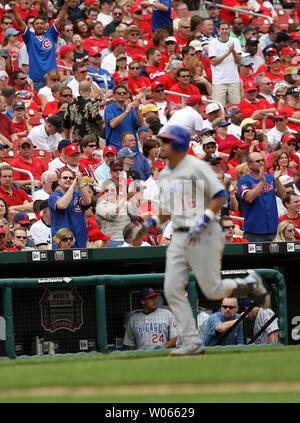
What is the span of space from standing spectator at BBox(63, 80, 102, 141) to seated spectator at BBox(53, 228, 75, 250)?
12.2ft

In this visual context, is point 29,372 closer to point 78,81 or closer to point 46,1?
point 78,81

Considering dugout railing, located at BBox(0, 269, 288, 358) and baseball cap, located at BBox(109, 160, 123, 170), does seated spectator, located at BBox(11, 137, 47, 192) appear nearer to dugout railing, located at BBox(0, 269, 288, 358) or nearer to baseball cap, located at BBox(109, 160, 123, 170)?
baseball cap, located at BBox(109, 160, 123, 170)

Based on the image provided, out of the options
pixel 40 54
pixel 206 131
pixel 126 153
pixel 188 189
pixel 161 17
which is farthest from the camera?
pixel 161 17

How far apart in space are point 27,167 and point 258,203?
363 cm

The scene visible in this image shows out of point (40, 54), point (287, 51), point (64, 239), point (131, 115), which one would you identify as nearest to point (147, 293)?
point (64, 239)

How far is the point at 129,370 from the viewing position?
7105 mm

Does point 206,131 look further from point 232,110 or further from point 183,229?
point 183,229

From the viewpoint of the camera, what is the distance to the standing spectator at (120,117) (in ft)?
47.7

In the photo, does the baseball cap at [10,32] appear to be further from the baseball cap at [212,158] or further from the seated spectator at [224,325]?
the seated spectator at [224,325]

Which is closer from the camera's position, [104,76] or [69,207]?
[69,207]

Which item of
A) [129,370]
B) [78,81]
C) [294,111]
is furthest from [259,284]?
[294,111]

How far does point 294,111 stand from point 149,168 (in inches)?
186

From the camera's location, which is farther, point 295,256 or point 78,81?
point 78,81

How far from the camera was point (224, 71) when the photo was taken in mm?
17922
